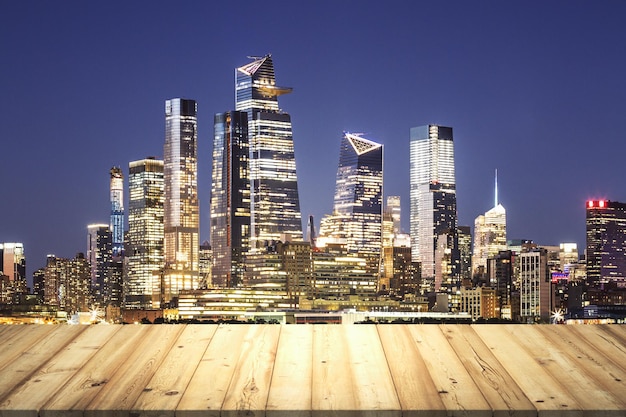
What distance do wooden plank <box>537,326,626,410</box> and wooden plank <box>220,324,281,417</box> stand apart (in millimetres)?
1503

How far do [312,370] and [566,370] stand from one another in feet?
4.21

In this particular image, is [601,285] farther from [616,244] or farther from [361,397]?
[361,397]

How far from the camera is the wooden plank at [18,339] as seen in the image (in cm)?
579

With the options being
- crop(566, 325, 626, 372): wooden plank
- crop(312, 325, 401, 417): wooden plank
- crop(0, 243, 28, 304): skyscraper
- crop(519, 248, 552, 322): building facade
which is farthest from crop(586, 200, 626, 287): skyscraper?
crop(312, 325, 401, 417): wooden plank

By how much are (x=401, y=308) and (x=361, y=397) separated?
13760 cm

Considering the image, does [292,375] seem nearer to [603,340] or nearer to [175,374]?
[175,374]

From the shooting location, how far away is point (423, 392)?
520 cm

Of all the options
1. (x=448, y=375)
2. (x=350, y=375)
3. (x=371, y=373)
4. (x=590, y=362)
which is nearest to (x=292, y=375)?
(x=350, y=375)

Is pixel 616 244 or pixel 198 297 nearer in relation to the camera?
pixel 198 297

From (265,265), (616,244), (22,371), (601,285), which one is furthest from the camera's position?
(616,244)

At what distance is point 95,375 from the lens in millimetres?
5461

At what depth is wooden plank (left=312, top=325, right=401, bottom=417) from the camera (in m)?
5.00

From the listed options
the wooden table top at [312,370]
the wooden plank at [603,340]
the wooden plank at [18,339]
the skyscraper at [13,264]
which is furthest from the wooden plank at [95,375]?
the skyscraper at [13,264]

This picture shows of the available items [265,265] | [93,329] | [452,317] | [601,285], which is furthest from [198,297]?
[93,329]
